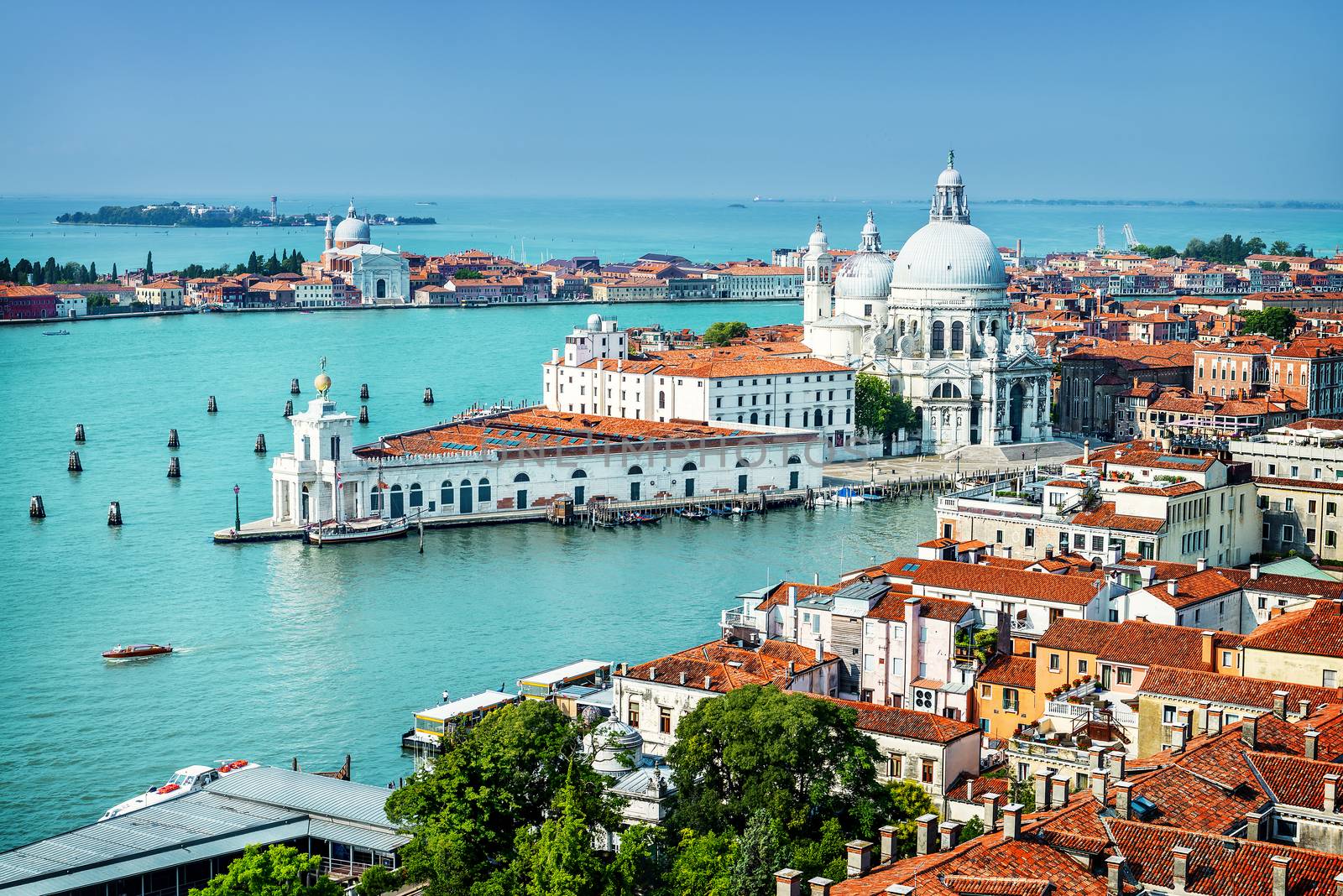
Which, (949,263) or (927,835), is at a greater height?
(949,263)

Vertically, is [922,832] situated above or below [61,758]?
above

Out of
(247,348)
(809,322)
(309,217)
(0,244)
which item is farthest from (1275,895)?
(309,217)

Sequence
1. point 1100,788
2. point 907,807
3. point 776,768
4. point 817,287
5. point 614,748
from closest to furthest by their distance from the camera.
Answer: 1. point 1100,788
2. point 776,768
3. point 907,807
4. point 614,748
5. point 817,287

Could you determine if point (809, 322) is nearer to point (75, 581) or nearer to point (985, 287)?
point (985, 287)

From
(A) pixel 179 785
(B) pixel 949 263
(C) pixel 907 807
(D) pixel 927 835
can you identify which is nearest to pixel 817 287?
(B) pixel 949 263

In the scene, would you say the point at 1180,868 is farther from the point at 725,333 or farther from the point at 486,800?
the point at 725,333

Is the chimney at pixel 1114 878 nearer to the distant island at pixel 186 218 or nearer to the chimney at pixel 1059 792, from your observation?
the chimney at pixel 1059 792

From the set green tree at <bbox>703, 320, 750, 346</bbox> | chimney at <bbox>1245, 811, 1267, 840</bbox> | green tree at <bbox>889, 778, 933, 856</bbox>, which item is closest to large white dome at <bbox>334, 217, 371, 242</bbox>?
green tree at <bbox>703, 320, 750, 346</bbox>
